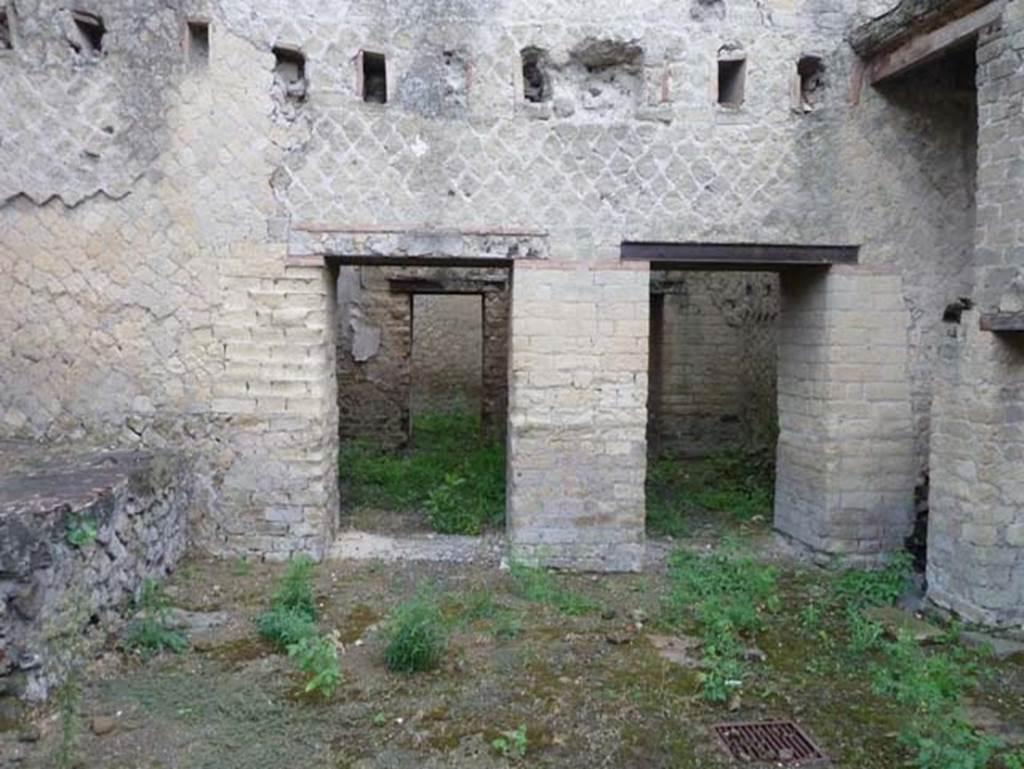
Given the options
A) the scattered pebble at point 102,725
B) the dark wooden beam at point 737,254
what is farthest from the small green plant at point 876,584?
the scattered pebble at point 102,725

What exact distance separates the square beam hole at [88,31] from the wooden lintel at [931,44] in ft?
18.5

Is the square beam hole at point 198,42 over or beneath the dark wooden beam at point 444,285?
over

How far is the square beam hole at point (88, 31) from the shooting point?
5.50 metres

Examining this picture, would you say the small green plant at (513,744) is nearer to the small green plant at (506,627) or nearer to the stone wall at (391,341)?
the small green plant at (506,627)

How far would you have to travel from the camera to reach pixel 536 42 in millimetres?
5742

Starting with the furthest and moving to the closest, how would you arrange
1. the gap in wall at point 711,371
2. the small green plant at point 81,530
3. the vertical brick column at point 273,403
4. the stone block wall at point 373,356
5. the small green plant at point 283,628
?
the stone block wall at point 373,356, the gap in wall at point 711,371, the vertical brick column at point 273,403, the small green plant at point 283,628, the small green plant at point 81,530

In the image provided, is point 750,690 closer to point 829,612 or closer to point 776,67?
point 829,612

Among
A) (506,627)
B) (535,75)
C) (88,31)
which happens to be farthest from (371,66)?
(506,627)

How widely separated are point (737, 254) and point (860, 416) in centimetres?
159

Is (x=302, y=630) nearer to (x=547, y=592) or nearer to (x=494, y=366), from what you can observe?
(x=547, y=592)

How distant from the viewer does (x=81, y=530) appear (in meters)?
4.05

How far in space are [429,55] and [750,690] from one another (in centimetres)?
474

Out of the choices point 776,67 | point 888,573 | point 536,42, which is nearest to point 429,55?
point 536,42

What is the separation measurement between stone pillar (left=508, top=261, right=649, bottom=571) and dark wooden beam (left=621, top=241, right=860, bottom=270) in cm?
14
